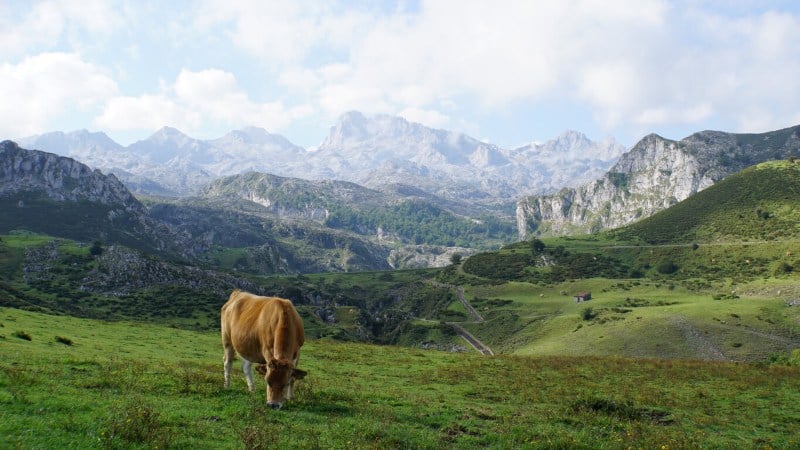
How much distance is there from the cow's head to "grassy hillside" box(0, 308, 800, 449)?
0.46 metres

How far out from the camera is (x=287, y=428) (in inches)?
583

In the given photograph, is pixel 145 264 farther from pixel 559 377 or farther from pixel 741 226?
pixel 741 226

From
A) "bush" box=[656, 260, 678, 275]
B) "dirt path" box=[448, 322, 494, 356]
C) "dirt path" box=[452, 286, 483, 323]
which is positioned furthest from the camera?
"bush" box=[656, 260, 678, 275]

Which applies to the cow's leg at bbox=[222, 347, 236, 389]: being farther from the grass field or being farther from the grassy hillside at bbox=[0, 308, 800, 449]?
the grass field

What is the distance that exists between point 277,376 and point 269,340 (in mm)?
1910

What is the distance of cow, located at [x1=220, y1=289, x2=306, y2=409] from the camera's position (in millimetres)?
16516

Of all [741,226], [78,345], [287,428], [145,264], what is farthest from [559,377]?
[741,226]

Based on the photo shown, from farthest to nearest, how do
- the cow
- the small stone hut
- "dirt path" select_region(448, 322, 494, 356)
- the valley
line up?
the small stone hut, "dirt path" select_region(448, 322, 494, 356), the cow, the valley

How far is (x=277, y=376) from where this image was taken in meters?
16.4

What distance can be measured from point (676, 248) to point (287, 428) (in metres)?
216

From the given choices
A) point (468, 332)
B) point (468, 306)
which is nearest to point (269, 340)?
point (468, 332)

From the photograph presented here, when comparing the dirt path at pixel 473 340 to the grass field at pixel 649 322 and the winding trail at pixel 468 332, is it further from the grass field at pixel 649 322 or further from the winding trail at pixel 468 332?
the grass field at pixel 649 322

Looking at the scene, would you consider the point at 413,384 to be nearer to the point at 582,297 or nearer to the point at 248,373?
the point at 248,373

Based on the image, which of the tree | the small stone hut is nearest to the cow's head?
the small stone hut
